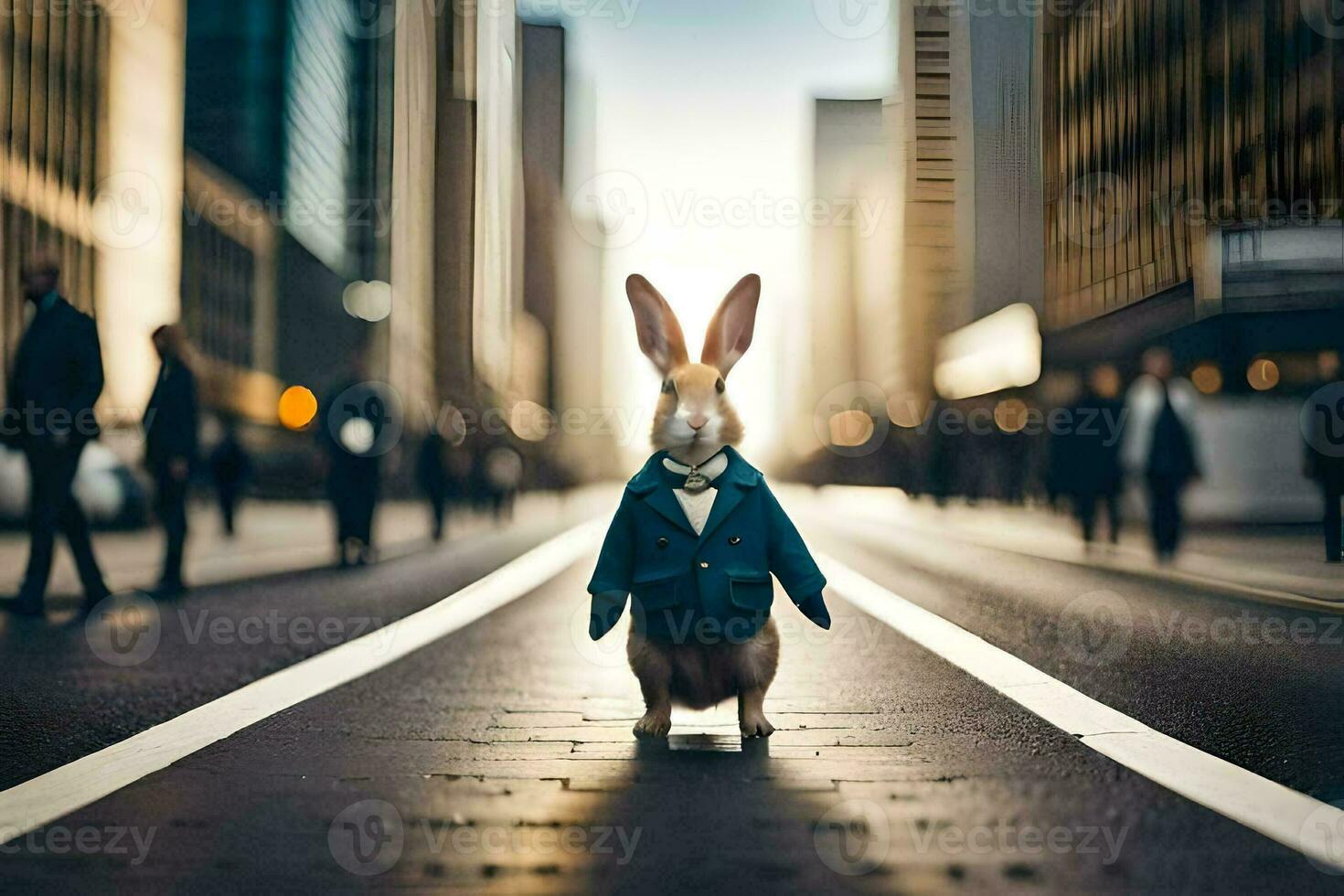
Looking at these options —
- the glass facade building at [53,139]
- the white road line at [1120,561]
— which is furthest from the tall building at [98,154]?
the white road line at [1120,561]

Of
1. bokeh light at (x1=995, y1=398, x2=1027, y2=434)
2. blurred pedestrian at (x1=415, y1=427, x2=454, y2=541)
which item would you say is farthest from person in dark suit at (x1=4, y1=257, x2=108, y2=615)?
bokeh light at (x1=995, y1=398, x2=1027, y2=434)

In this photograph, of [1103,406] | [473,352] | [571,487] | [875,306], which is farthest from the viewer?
[571,487]

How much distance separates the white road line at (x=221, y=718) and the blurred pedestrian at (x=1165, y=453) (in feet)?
16.7

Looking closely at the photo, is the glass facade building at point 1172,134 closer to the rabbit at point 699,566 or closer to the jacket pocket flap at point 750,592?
the rabbit at point 699,566

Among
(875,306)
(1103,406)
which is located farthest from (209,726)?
(1103,406)

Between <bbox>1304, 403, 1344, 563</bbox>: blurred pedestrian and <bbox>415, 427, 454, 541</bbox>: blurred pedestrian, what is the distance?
8247 mm

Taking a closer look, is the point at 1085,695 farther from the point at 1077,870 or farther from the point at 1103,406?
the point at 1103,406

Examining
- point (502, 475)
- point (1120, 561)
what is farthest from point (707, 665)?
point (502, 475)

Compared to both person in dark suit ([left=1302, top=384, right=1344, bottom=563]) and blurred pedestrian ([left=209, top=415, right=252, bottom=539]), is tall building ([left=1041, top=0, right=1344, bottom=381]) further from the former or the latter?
blurred pedestrian ([left=209, top=415, right=252, bottom=539])

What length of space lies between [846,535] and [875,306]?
7522 mm

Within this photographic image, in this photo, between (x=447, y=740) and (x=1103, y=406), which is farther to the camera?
(x=1103, y=406)

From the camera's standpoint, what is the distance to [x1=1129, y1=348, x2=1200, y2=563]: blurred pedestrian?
324 inches

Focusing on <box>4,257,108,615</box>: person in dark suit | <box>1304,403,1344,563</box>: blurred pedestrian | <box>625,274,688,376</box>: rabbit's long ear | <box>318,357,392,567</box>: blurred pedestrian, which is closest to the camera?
<box>625,274,688,376</box>: rabbit's long ear

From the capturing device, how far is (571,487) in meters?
11.4
